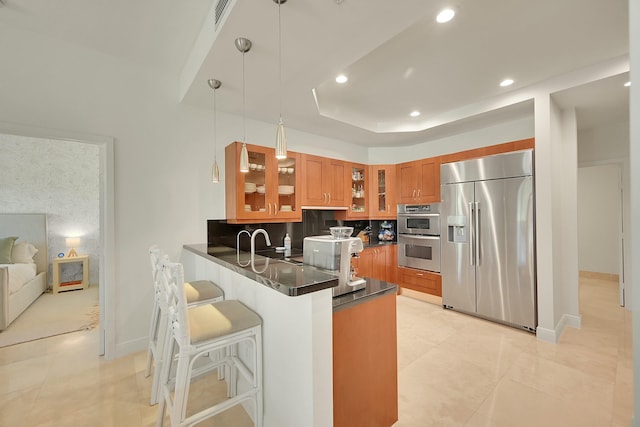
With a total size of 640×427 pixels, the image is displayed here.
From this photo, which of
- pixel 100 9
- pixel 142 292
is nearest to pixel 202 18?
pixel 100 9

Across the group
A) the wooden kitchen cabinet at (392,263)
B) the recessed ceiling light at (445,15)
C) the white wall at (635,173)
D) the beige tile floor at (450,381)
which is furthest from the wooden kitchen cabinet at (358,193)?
the white wall at (635,173)

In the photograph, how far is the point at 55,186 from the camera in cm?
455

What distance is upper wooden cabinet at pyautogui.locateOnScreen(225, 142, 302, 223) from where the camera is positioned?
113 inches

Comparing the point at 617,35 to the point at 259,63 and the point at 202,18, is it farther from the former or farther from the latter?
the point at 202,18

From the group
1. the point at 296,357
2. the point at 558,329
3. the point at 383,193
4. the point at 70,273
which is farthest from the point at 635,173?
the point at 70,273

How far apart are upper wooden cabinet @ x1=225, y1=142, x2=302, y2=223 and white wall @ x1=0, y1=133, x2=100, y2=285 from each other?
3.25 metres

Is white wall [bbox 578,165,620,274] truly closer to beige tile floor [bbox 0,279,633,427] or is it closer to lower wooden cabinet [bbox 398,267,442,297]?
beige tile floor [bbox 0,279,633,427]

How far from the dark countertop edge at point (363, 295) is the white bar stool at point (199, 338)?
20.6 inches

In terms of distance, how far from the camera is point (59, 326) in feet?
10.1

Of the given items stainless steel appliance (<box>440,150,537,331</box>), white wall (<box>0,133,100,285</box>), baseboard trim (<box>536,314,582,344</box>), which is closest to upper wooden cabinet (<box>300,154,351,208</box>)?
stainless steel appliance (<box>440,150,537,331</box>)

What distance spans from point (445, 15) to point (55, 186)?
19.8ft

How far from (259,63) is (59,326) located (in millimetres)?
3667

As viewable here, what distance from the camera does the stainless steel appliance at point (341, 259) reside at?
5.24ft

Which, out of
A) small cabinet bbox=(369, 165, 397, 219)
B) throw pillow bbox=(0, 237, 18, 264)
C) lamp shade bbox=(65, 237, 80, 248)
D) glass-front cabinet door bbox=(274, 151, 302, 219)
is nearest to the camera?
glass-front cabinet door bbox=(274, 151, 302, 219)
